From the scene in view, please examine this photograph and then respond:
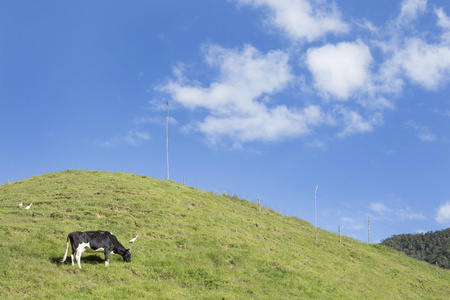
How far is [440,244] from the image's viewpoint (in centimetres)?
12444

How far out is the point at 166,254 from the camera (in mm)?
27922

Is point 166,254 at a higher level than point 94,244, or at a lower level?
lower

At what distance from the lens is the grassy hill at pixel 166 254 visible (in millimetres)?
21641

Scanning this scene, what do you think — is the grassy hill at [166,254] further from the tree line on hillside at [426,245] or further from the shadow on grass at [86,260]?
the tree line on hillside at [426,245]

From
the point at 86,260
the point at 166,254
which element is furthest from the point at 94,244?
the point at 166,254

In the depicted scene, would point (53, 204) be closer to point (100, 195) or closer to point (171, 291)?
point (100, 195)

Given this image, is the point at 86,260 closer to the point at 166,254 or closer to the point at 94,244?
the point at 94,244

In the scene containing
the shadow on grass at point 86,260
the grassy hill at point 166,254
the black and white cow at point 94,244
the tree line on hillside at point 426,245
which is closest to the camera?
the grassy hill at point 166,254

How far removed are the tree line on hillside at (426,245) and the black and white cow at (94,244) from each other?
3797 inches

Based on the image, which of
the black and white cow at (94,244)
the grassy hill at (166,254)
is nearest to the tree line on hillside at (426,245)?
the grassy hill at (166,254)

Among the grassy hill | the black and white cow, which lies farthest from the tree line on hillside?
the black and white cow

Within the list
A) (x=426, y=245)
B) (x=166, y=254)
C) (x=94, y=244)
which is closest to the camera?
(x=94, y=244)

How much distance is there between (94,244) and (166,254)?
5.92 m

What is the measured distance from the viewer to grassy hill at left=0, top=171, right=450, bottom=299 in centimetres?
2164
